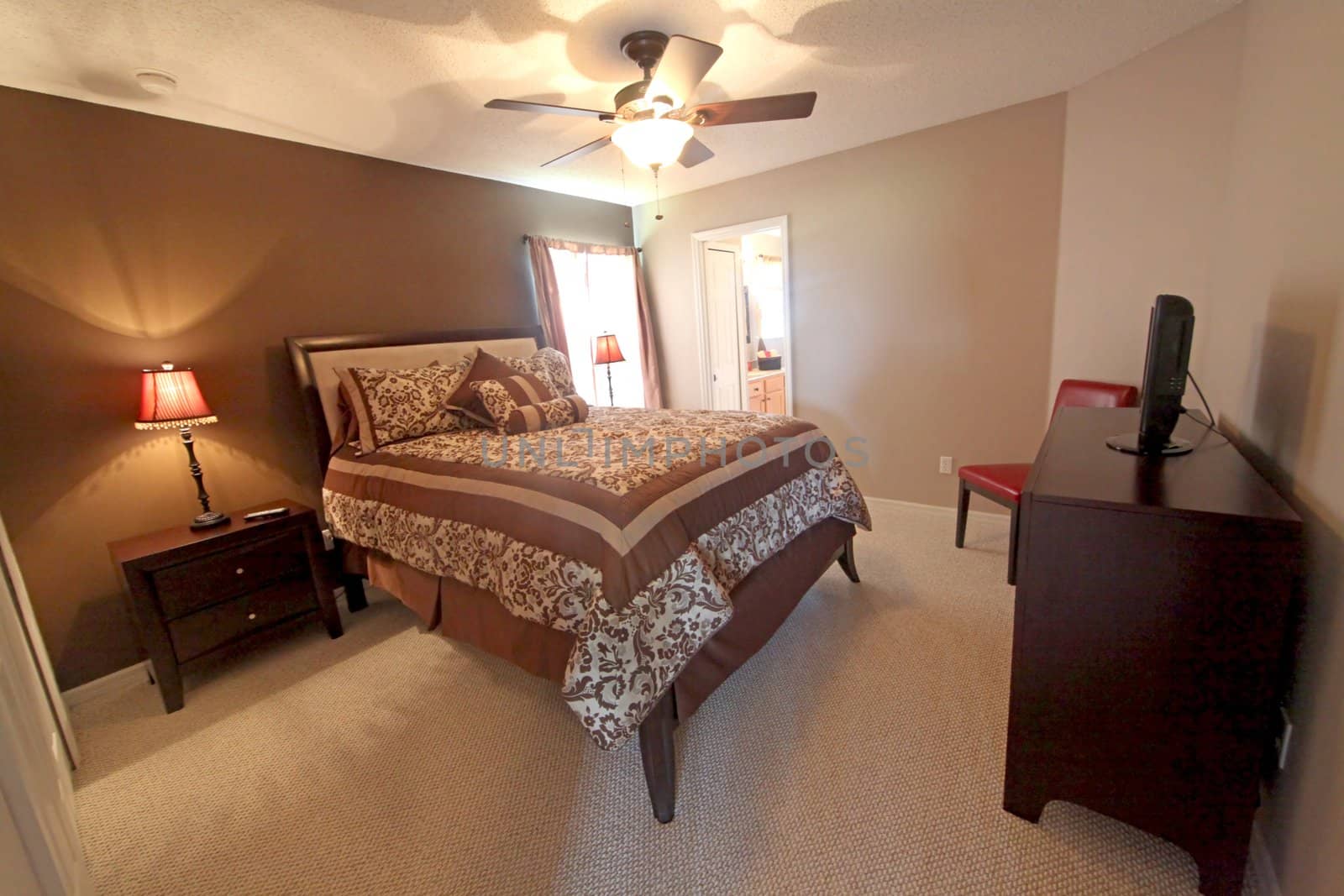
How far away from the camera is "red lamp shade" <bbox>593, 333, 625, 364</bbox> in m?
3.91

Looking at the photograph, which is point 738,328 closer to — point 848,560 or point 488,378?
point 488,378

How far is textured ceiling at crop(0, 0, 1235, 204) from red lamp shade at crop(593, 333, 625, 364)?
146 centimetres

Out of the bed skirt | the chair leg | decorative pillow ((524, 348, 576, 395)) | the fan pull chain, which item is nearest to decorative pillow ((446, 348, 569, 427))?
decorative pillow ((524, 348, 576, 395))

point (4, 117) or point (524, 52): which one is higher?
point (524, 52)

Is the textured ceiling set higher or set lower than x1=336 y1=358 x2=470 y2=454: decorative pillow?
higher

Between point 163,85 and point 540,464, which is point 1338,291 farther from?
point 163,85

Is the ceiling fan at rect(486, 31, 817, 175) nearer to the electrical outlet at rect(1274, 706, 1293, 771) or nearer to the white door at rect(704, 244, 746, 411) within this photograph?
the electrical outlet at rect(1274, 706, 1293, 771)

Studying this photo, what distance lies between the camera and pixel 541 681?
2051mm

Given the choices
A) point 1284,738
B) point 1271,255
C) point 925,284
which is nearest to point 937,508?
point 925,284

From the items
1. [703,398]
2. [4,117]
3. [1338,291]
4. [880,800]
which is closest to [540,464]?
[880,800]

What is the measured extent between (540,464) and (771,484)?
0.89 meters

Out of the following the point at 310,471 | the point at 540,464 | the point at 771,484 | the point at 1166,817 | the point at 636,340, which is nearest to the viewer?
the point at 1166,817

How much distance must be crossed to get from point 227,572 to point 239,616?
0.20 metres

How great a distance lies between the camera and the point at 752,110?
1911 millimetres
